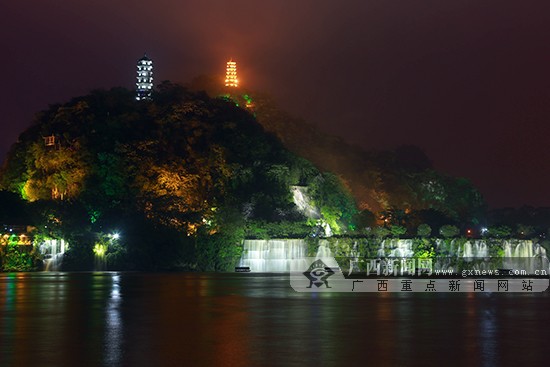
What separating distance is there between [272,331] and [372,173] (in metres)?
94.8

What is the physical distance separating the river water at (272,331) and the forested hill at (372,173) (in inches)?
3101

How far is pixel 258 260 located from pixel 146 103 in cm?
1947

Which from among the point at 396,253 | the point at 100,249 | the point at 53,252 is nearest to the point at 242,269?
the point at 100,249

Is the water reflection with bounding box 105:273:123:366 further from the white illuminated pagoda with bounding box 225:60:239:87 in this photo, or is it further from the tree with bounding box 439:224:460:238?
the white illuminated pagoda with bounding box 225:60:239:87

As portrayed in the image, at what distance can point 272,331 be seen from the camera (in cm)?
2047

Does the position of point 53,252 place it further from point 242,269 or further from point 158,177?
point 242,269

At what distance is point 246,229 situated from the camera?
270ft

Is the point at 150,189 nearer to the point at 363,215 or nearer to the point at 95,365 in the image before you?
the point at 363,215

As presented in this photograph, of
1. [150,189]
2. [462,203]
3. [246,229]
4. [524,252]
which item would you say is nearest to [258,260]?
[246,229]

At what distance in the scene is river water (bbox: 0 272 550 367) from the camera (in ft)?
52.9

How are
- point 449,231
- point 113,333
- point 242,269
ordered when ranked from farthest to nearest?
1. point 449,231
2. point 242,269
3. point 113,333

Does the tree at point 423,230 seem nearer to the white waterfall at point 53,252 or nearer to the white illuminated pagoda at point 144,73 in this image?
the white waterfall at point 53,252

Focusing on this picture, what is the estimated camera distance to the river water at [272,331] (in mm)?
16125

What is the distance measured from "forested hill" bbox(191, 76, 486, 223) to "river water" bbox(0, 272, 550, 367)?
78.8 metres
